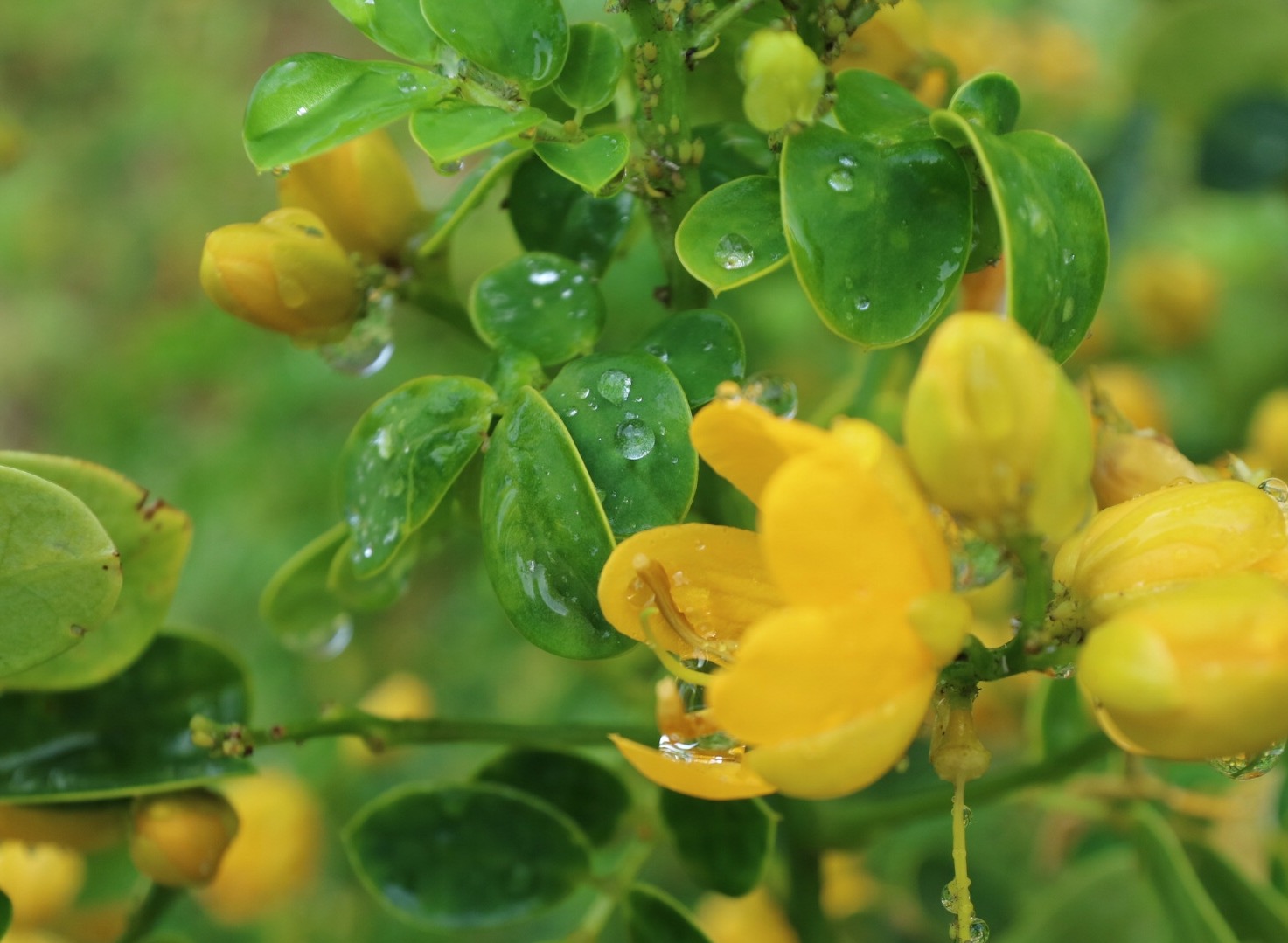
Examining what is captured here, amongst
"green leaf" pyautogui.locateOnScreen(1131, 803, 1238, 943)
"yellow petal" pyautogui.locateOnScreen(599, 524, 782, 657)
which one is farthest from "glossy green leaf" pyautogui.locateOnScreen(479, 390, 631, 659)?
"green leaf" pyautogui.locateOnScreen(1131, 803, 1238, 943)

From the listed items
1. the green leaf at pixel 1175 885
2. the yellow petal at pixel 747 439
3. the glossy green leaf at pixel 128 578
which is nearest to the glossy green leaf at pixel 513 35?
the yellow petal at pixel 747 439

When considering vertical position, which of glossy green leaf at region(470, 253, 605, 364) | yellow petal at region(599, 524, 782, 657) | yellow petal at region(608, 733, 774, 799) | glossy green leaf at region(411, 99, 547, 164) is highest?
glossy green leaf at region(411, 99, 547, 164)

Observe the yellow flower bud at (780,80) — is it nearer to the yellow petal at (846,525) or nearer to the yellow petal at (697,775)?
the yellow petal at (846,525)

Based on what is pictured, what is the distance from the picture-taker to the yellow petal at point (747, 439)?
1.69 feet

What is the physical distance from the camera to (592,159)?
636mm

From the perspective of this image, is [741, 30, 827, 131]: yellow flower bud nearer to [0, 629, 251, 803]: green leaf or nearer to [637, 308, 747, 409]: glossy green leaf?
[637, 308, 747, 409]: glossy green leaf

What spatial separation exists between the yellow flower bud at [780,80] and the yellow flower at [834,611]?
0.17 meters

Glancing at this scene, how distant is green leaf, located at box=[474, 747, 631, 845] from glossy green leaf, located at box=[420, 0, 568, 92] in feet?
1.65

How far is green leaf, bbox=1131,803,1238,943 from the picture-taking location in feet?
2.68

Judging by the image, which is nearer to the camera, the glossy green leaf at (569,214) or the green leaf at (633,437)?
the green leaf at (633,437)

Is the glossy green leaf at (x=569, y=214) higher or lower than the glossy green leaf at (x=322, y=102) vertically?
lower

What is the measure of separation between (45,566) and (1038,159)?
0.57m

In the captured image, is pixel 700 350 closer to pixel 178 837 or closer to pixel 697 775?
pixel 697 775

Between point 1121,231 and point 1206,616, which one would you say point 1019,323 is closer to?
point 1206,616
